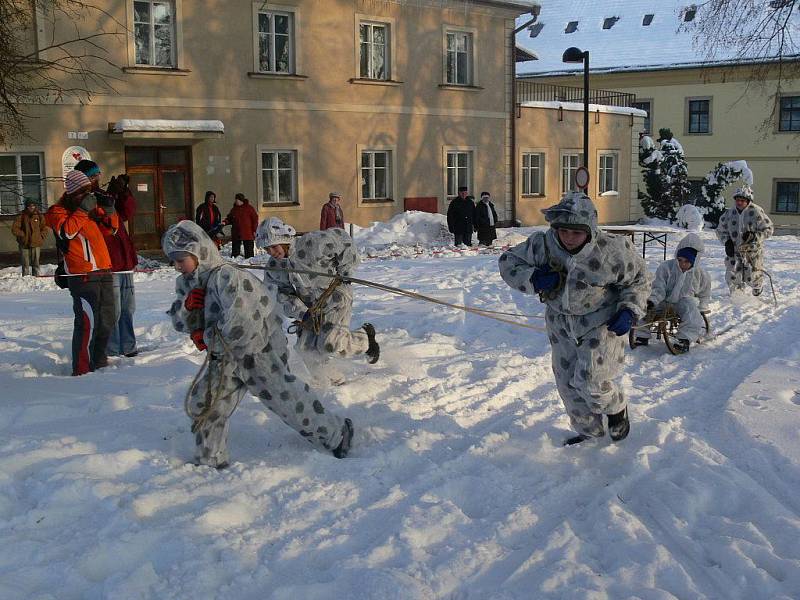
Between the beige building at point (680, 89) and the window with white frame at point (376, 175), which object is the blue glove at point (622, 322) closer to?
the window with white frame at point (376, 175)

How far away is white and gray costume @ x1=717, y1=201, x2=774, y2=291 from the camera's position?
12.3 metres

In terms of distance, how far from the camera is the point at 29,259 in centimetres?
1545

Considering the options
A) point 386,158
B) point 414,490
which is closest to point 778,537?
point 414,490

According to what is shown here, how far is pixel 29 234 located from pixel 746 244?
38.3 ft

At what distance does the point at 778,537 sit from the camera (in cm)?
429

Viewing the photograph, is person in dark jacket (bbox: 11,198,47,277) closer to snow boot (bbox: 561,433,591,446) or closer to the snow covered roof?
the snow covered roof

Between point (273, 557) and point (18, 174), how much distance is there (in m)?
16.3

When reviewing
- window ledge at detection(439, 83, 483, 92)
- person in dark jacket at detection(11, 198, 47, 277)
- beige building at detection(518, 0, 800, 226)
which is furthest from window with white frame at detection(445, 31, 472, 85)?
beige building at detection(518, 0, 800, 226)

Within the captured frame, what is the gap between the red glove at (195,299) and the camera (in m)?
4.74

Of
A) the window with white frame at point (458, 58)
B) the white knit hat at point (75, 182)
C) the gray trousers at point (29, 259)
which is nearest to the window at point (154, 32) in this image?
the gray trousers at point (29, 259)

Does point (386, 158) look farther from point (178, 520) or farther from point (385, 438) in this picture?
point (178, 520)

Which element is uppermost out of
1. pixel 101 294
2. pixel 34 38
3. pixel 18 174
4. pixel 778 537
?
pixel 34 38

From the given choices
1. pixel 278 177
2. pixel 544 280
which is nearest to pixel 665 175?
pixel 278 177

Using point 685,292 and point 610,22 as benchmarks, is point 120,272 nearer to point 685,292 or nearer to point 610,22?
point 685,292
